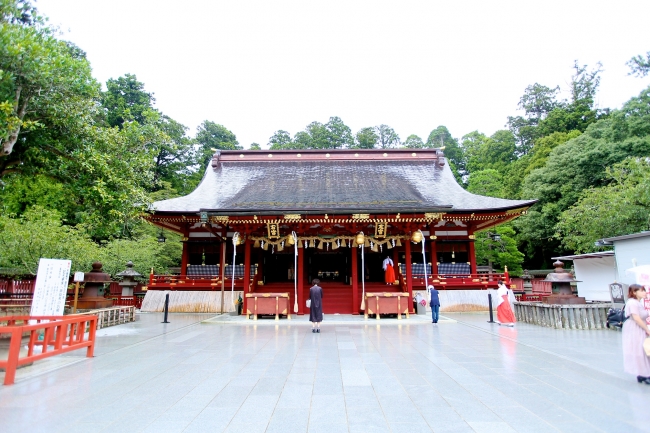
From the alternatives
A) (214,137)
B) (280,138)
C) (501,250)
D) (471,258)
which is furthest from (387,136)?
(471,258)

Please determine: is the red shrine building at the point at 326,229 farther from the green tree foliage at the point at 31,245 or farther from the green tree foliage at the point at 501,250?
the green tree foliage at the point at 501,250

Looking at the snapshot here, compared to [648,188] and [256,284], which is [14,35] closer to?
[256,284]

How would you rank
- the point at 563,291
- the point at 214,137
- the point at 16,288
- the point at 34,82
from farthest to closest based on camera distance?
the point at 214,137 < the point at 16,288 < the point at 563,291 < the point at 34,82

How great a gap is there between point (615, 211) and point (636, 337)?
13187mm

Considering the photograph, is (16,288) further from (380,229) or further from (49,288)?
(380,229)

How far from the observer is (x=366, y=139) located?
1923 inches

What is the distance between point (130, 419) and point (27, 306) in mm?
10686

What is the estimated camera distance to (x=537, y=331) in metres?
9.49

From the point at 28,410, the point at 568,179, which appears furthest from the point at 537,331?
the point at 568,179

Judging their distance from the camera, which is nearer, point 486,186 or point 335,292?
point 335,292

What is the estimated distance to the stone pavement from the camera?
3.40 meters

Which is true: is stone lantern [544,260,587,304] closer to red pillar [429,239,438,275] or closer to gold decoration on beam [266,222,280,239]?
red pillar [429,239,438,275]

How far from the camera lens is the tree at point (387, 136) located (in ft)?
167

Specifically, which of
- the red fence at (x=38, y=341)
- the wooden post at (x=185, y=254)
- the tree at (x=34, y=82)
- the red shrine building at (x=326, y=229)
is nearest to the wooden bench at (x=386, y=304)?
the red shrine building at (x=326, y=229)
